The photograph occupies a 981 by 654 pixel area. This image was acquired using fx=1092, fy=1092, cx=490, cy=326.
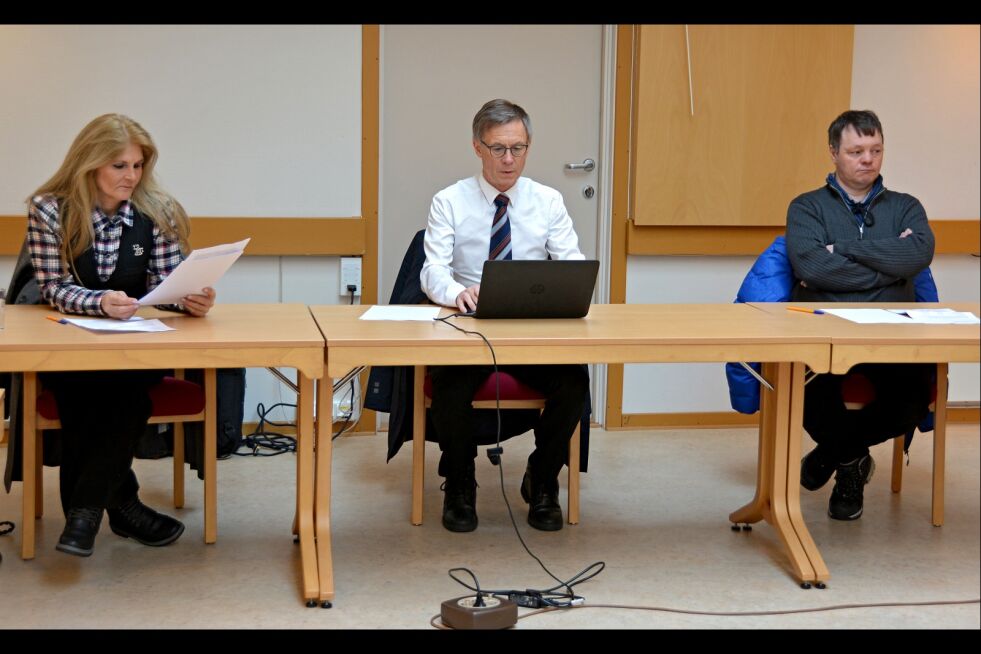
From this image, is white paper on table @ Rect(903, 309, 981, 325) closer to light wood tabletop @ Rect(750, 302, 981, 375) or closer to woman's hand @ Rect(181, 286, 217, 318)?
light wood tabletop @ Rect(750, 302, 981, 375)

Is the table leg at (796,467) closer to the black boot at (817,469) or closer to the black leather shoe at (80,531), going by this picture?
the black boot at (817,469)

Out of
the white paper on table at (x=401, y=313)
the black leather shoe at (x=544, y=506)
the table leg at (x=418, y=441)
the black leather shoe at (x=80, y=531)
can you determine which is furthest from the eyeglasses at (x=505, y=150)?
the black leather shoe at (x=80, y=531)

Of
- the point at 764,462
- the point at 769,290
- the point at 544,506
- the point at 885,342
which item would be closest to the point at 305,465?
the point at 544,506

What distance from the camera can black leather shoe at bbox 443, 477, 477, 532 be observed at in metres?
3.00

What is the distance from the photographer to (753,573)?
265 centimetres

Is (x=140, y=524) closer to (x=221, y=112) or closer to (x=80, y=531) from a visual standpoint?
(x=80, y=531)

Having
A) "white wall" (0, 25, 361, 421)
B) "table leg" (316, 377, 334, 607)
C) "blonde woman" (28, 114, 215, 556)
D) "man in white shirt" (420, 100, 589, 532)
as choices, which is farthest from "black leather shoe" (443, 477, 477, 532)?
"white wall" (0, 25, 361, 421)

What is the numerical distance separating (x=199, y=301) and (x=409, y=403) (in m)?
0.78

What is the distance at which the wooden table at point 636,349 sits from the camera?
2.35 m

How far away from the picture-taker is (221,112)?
3832 mm

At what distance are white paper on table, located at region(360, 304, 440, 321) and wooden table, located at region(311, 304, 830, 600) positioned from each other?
4cm

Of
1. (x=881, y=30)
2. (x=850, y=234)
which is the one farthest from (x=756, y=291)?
(x=881, y=30)

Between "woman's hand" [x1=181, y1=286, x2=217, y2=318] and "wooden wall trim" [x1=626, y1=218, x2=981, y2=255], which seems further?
"wooden wall trim" [x1=626, y1=218, x2=981, y2=255]

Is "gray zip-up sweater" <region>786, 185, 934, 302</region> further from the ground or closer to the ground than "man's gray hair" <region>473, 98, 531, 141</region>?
closer to the ground
